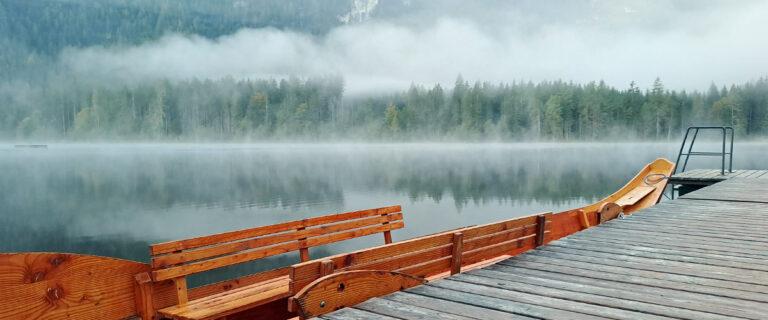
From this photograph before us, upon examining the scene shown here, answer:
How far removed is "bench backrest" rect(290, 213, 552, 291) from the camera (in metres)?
3.30

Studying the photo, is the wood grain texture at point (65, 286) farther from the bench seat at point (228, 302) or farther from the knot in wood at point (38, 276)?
the bench seat at point (228, 302)

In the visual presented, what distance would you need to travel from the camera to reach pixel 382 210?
303 inches

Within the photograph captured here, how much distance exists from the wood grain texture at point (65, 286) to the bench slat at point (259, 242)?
0.75 feet

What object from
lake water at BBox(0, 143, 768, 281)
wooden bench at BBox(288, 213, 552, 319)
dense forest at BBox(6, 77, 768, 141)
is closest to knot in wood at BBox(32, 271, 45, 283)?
wooden bench at BBox(288, 213, 552, 319)

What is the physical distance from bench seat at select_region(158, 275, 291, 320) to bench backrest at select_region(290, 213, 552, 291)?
130cm

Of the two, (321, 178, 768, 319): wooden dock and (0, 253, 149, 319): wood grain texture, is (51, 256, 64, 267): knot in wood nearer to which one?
(0, 253, 149, 319): wood grain texture

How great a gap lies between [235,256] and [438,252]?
244cm

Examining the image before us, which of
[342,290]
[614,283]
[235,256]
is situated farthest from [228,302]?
[614,283]

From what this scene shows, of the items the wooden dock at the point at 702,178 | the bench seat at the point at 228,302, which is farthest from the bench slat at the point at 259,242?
the wooden dock at the point at 702,178

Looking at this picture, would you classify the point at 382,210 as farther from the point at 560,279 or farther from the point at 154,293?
the point at 560,279

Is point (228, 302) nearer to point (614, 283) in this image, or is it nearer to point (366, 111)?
point (614, 283)

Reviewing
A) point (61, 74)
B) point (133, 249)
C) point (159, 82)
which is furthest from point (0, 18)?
point (133, 249)

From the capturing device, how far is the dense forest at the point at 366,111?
449 feet

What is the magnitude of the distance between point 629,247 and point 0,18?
227804 millimetres
